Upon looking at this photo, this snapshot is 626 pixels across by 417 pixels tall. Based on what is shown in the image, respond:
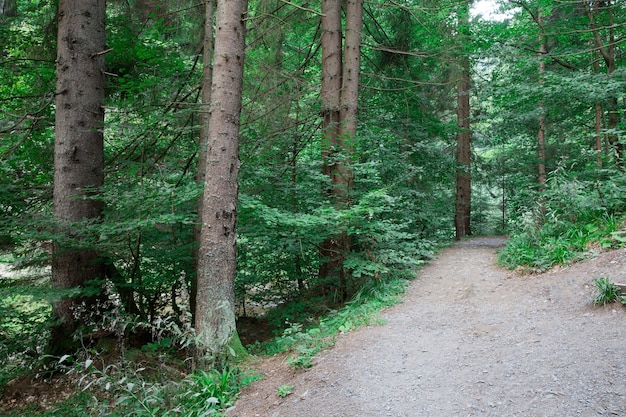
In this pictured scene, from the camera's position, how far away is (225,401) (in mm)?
4262

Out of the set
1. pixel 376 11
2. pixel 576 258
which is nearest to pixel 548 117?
pixel 376 11

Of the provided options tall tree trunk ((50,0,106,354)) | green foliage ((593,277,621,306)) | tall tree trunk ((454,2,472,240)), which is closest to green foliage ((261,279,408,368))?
green foliage ((593,277,621,306))

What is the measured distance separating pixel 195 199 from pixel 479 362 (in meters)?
4.56

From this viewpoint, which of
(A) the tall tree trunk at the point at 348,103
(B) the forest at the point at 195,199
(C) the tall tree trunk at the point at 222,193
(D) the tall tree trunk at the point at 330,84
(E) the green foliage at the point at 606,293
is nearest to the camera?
(E) the green foliage at the point at 606,293

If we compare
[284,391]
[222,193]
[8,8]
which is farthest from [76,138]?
[284,391]

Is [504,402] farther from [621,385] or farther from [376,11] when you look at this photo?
[376,11]

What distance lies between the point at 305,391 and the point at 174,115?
12.8ft

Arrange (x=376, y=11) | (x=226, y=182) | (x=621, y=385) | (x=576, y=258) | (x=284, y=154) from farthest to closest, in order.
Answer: (x=376, y=11)
(x=284, y=154)
(x=576, y=258)
(x=226, y=182)
(x=621, y=385)

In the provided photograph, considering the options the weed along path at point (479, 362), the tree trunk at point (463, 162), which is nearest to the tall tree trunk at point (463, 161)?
the tree trunk at point (463, 162)

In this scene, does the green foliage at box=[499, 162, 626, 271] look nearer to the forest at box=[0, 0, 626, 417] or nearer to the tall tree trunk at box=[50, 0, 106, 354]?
the forest at box=[0, 0, 626, 417]

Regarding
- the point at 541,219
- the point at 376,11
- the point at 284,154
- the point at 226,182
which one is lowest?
the point at 541,219

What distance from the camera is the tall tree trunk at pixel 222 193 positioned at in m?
4.87

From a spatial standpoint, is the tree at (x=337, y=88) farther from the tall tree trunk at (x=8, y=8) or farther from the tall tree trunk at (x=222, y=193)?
the tall tree trunk at (x=8, y=8)

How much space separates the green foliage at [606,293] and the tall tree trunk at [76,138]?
22.3 ft
